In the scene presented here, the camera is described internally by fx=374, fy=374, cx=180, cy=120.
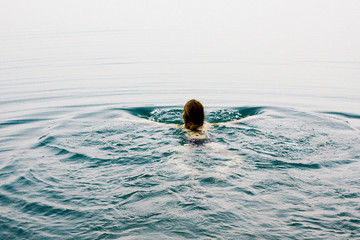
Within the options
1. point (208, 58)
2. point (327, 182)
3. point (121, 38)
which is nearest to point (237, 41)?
point (208, 58)

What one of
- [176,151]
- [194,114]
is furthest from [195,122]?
[176,151]

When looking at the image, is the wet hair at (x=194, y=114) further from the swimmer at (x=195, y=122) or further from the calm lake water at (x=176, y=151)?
the calm lake water at (x=176, y=151)

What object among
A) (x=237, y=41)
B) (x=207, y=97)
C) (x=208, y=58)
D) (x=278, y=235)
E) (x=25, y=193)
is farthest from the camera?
(x=237, y=41)

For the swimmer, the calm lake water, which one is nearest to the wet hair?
the swimmer

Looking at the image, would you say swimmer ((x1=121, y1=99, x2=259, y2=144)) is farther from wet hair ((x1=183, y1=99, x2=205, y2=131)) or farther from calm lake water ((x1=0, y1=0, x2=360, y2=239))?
calm lake water ((x1=0, y1=0, x2=360, y2=239))

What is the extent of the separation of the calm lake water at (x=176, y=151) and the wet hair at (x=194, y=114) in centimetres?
42

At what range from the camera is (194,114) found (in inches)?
304

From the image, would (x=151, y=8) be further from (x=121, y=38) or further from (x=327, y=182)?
(x=327, y=182)

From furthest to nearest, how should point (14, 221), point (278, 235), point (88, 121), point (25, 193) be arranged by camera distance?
1. point (88, 121)
2. point (25, 193)
3. point (14, 221)
4. point (278, 235)

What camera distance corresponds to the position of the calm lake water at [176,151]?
4629mm

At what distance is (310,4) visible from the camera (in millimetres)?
59312

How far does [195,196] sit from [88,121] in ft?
18.7

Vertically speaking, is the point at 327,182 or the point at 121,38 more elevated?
the point at 121,38

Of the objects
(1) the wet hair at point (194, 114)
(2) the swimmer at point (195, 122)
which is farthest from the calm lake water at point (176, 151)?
(1) the wet hair at point (194, 114)
